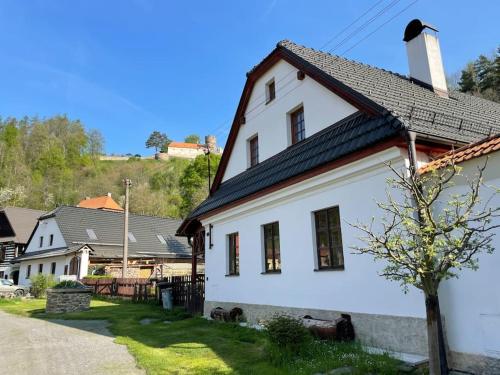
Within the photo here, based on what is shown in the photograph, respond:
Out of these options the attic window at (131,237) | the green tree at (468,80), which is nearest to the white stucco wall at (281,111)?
the attic window at (131,237)

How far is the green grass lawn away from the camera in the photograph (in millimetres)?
5797

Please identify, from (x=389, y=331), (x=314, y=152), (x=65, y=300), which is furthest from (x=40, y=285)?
(x=389, y=331)

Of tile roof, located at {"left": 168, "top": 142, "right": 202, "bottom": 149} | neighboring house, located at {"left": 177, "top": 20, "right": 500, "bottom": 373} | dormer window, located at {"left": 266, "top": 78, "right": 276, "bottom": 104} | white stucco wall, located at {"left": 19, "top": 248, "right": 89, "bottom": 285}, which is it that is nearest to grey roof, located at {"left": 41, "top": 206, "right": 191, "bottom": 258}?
white stucco wall, located at {"left": 19, "top": 248, "right": 89, "bottom": 285}

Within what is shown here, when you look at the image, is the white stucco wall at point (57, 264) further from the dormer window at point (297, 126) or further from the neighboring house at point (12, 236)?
the dormer window at point (297, 126)

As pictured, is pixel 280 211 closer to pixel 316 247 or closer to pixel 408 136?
pixel 316 247

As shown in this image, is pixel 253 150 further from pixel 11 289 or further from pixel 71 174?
pixel 71 174

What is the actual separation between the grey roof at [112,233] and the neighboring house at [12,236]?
308 inches

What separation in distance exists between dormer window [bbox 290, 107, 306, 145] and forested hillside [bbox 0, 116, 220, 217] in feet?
114

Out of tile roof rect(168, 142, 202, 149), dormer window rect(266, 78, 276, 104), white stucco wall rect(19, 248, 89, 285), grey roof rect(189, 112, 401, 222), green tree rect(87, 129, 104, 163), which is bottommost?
white stucco wall rect(19, 248, 89, 285)

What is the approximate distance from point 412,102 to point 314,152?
2.64 metres

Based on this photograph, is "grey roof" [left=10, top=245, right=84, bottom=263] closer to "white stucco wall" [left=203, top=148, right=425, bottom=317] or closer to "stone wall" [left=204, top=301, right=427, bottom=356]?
"white stucco wall" [left=203, top=148, right=425, bottom=317]

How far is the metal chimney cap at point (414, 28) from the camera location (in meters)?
11.8

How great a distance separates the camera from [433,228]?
4.14m

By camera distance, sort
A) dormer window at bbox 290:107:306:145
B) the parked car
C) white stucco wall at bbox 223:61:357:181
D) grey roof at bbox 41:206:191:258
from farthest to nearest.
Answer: grey roof at bbox 41:206:191:258 → the parked car → dormer window at bbox 290:107:306:145 → white stucco wall at bbox 223:61:357:181
